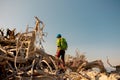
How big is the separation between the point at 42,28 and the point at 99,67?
5.38 meters

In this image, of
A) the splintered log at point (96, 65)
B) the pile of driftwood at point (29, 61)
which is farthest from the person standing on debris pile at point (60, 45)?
the splintered log at point (96, 65)

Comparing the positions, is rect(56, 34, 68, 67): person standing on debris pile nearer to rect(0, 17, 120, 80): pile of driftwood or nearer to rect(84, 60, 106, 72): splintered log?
rect(0, 17, 120, 80): pile of driftwood

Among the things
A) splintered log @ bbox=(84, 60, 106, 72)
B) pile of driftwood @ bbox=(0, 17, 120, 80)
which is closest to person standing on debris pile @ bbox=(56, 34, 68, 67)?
pile of driftwood @ bbox=(0, 17, 120, 80)

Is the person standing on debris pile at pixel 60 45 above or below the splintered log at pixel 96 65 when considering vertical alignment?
above

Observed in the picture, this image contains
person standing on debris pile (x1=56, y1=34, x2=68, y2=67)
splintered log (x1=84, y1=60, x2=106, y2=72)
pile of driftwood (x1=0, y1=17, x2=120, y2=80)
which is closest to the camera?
pile of driftwood (x1=0, y1=17, x2=120, y2=80)

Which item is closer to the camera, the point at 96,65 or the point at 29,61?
the point at 29,61

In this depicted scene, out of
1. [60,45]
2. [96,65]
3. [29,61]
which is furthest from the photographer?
[96,65]

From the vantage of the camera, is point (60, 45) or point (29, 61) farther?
point (60, 45)

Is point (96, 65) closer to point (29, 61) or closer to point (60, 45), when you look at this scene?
point (60, 45)

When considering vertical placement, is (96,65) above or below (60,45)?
below

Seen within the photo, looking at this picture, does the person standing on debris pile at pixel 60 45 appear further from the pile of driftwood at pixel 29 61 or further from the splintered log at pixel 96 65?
the splintered log at pixel 96 65

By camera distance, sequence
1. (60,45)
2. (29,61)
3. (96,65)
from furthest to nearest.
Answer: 1. (96,65)
2. (60,45)
3. (29,61)

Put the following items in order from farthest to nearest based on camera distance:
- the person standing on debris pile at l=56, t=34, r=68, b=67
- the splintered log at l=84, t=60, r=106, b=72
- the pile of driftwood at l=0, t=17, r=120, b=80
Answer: the splintered log at l=84, t=60, r=106, b=72 → the person standing on debris pile at l=56, t=34, r=68, b=67 → the pile of driftwood at l=0, t=17, r=120, b=80

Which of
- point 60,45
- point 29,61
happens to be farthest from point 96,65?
point 29,61
